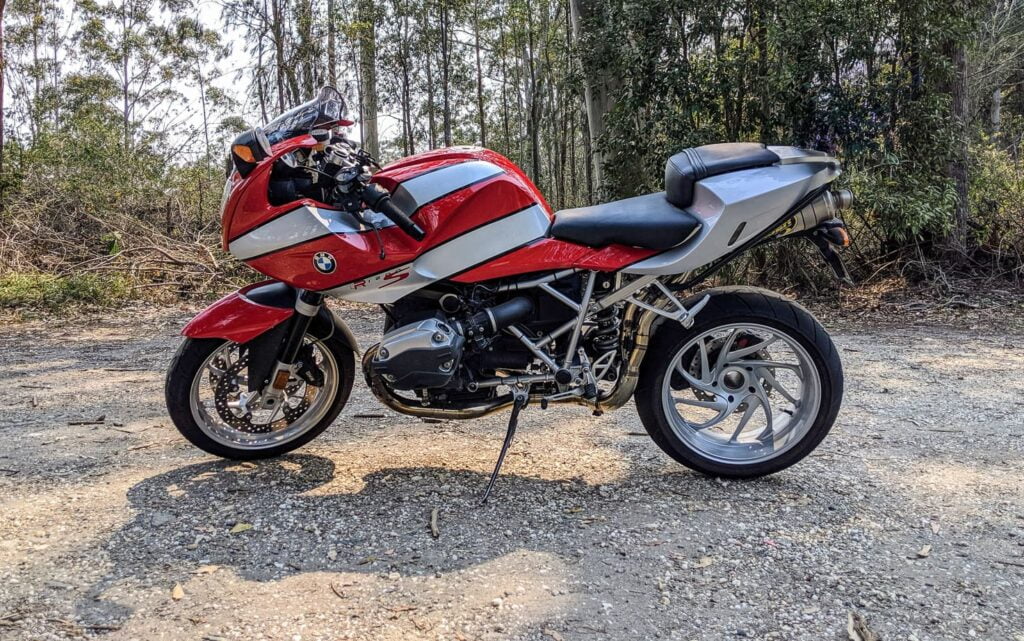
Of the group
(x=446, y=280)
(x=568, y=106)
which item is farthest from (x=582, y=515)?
(x=568, y=106)

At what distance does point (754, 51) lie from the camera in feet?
24.3

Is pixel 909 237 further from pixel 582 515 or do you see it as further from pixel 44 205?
pixel 44 205

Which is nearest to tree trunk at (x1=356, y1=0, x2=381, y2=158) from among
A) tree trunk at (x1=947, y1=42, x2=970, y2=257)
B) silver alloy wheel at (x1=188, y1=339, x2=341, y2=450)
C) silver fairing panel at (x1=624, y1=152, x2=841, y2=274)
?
tree trunk at (x1=947, y1=42, x2=970, y2=257)

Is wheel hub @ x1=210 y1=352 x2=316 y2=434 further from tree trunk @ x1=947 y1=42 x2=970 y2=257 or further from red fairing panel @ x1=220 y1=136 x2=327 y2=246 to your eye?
tree trunk @ x1=947 y1=42 x2=970 y2=257

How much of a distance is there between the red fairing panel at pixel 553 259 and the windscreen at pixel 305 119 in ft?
2.53

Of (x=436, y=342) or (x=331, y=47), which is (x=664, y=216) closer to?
(x=436, y=342)

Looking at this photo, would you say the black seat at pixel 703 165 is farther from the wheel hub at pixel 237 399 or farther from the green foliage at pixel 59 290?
the green foliage at pixel 59 290

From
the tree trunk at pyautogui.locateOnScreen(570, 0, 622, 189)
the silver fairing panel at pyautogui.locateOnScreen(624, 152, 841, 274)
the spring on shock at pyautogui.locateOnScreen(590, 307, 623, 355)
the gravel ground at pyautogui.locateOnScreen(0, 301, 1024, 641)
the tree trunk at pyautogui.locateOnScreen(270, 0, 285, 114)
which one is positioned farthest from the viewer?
the tree trunk at pyautogui.locateOnScreen(270, 0, 285, 114)

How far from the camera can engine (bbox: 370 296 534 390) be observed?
272cm

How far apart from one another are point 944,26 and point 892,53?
1.57ft

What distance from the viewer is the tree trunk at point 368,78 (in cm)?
1567

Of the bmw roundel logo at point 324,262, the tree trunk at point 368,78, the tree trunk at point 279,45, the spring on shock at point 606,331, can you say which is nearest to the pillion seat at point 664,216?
the spring on shock at point 606,331

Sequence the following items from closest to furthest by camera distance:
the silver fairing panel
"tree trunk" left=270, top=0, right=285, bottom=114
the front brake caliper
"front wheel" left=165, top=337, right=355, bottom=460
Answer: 1. the silver fairing panel
2. "front wheel" left=165, top=337, right=355, bottom=460
3. the front brake caliper
4. "tree trunk" left=270, top=0, right=285, bottom=114

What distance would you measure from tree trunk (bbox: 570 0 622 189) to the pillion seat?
5.51 meters
